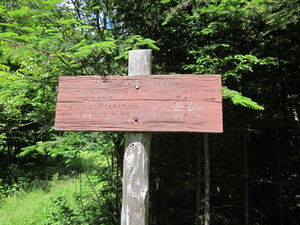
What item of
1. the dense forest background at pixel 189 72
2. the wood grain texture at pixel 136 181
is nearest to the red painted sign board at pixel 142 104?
the wood grain texture at pixel 136 181

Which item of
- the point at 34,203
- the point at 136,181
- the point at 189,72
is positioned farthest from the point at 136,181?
the point at 34,203

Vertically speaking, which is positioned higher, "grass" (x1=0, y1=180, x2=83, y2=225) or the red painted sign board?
the red painted sign board

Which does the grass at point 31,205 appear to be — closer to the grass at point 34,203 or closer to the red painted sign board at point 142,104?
the grass at point 34,203

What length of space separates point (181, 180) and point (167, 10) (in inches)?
114

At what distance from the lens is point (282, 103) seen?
4121 millimetres

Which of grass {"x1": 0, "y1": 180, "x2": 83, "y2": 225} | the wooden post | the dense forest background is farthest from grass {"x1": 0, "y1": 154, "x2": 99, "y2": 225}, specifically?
the wooden post

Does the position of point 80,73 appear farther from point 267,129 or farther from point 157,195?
point 267,129

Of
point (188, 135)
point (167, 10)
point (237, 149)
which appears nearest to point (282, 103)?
point (237, 149)

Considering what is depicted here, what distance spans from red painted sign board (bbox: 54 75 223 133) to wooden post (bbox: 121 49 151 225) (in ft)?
0.58

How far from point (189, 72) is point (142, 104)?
2.01 m

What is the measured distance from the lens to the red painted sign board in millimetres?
1519

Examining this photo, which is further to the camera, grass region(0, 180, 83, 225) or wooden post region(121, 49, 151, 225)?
grass region(0, 180, 83, 225)

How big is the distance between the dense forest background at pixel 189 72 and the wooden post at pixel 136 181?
1.14 meters

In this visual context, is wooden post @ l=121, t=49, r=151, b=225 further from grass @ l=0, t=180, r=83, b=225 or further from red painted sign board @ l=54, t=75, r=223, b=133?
grass @ l=0, t=180, r=83, b=225
